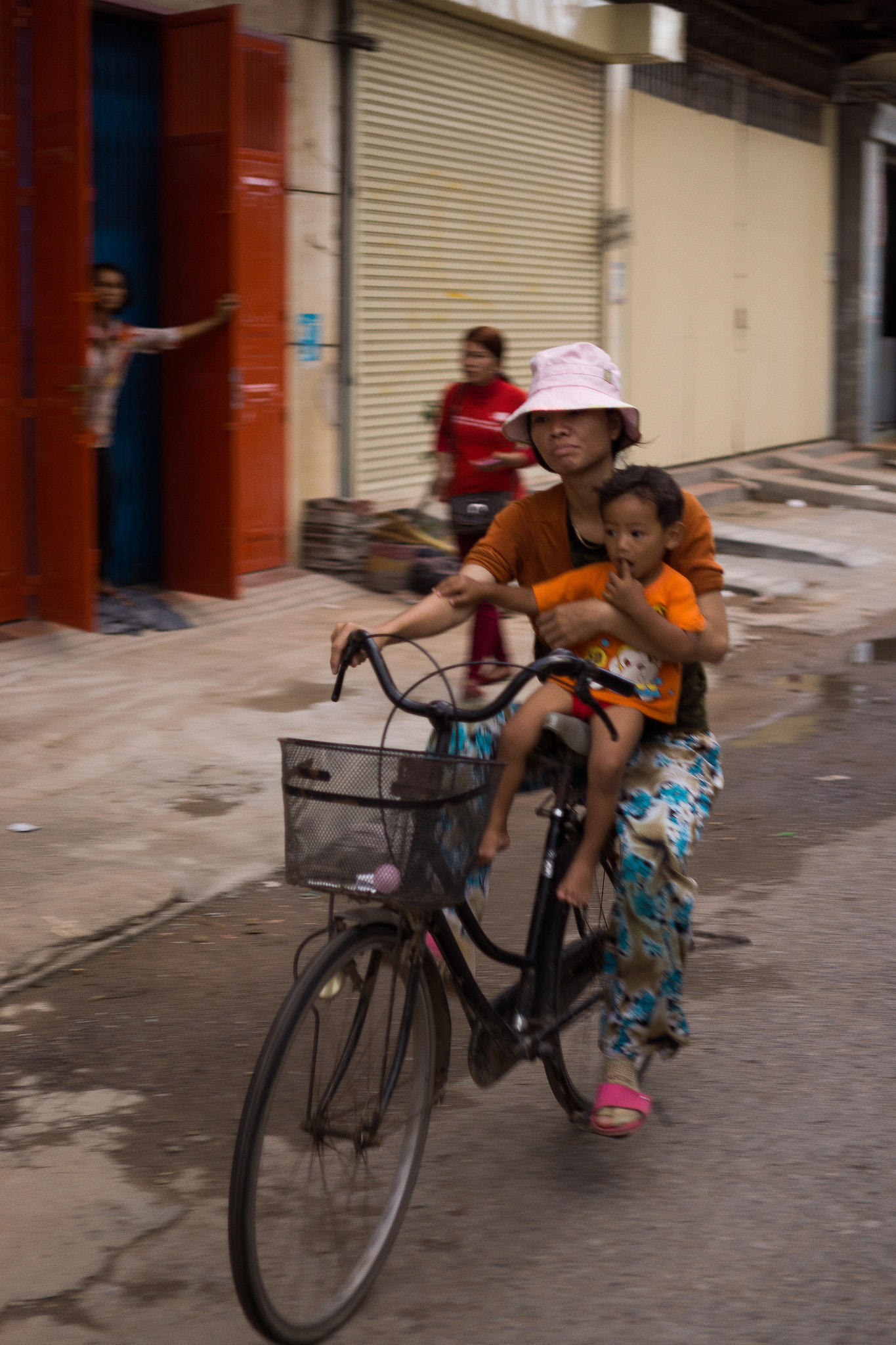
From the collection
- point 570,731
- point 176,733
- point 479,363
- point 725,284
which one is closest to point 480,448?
point 479,363

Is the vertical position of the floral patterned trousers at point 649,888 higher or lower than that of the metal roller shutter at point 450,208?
lower

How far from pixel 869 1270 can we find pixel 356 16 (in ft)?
32.1

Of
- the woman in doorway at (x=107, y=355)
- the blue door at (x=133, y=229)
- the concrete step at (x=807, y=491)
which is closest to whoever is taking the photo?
the woman in doorway at (x=107, y=355)

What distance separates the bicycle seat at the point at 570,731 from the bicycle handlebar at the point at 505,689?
0.46 feet

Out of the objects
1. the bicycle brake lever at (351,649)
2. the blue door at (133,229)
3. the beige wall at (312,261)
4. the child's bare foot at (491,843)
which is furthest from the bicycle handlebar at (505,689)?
the beige wall at (312,261)

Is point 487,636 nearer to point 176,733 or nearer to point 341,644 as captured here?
point 176,733

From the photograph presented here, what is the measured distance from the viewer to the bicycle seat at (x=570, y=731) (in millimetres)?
3176

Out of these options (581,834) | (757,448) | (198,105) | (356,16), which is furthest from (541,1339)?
(757,448)

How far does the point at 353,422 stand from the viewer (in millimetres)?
11195

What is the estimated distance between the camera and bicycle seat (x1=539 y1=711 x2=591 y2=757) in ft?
10.4

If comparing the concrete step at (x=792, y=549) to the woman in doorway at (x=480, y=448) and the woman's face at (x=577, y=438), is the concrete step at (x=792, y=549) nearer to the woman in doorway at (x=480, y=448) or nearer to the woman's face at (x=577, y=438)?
the woman in doorway at (x=480, y=448)

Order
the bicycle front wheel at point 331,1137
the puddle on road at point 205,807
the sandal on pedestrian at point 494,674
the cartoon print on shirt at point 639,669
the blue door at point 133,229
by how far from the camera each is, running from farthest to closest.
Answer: the blue door at point 133,229
the sandal on pedestrian at point 494,674
the puddle on road at point 205,807
the cartoon print on shirt at point 639,669
the bicycle front wheel at point 331,1137

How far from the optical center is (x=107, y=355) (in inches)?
341

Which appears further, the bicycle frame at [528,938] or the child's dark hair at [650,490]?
the child's dark hair at [650,490]
